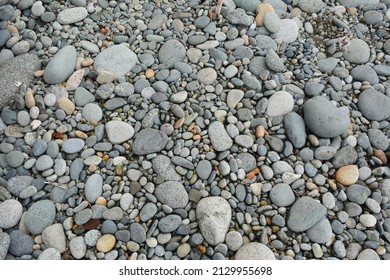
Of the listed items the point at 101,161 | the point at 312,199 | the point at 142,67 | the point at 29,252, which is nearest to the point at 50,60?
the point at 142,67

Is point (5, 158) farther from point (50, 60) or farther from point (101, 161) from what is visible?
point (50, 60)

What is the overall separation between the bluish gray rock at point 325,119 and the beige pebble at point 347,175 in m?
0.15

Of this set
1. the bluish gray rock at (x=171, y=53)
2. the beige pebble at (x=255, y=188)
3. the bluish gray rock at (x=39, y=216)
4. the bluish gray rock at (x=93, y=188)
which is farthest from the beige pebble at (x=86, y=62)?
the beige pebble at (x=255, y=188)

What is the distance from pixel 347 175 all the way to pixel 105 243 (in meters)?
0.93

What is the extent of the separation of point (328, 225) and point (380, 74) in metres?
0.82

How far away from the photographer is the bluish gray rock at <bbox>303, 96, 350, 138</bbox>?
1821 mm

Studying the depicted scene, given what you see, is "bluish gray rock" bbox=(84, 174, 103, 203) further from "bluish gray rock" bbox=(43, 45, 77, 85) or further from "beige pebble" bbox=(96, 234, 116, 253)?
"bluish gray rock" bbox=(43, 45, 77, 85)

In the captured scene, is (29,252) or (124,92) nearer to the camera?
(29,252)

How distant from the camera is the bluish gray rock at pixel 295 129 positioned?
71.7 inches

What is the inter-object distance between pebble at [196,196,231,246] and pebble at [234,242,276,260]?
0.08 metres

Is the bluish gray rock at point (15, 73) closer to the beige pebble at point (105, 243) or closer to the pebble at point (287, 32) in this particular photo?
the beige pebble at point (105, 243)

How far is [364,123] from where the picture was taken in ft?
6.28

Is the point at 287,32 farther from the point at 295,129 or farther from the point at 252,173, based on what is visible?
the point at 252,173
